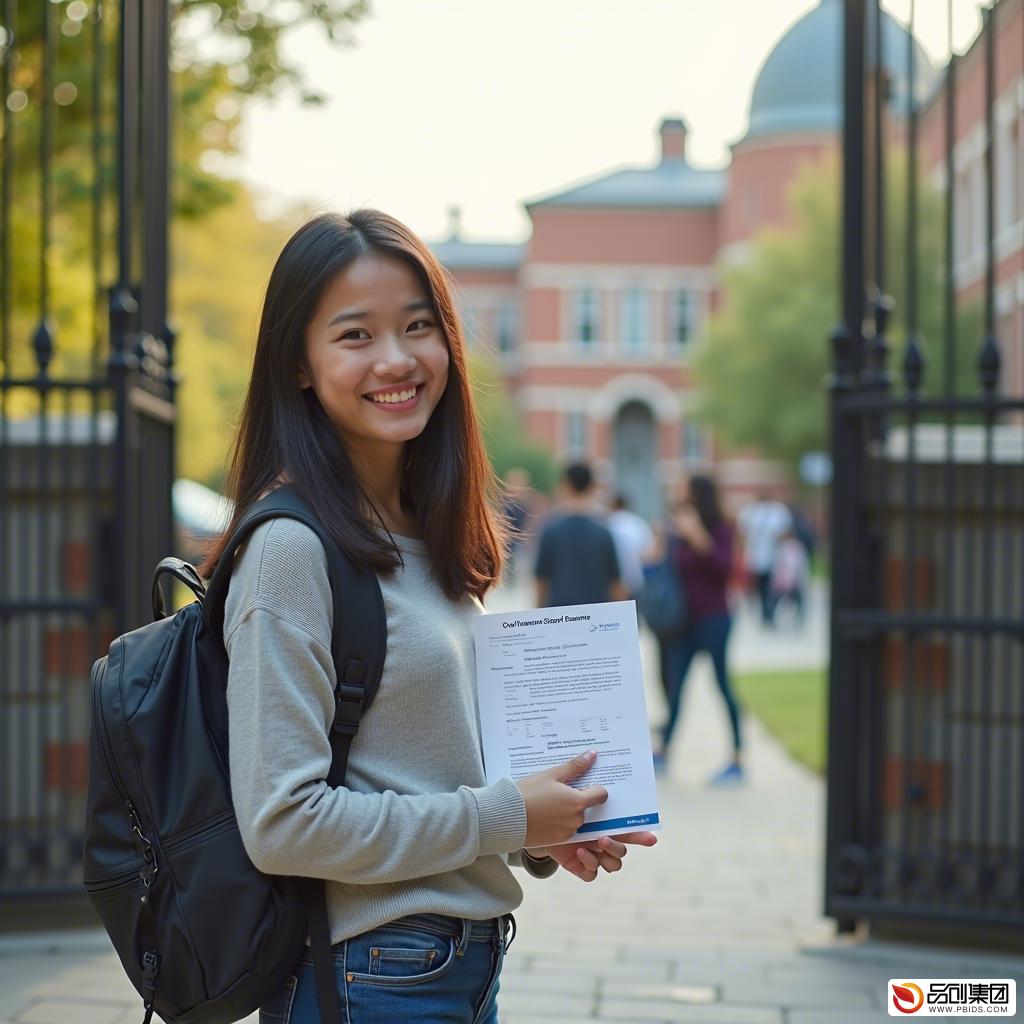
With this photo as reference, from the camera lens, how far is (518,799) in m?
2.06

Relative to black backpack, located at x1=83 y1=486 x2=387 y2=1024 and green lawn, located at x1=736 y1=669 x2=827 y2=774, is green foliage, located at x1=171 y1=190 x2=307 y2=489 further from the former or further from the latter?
black backpack, located at x1=83 y1=486 x2=387 y2=1024

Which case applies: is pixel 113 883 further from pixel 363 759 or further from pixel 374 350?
pixel 374 350

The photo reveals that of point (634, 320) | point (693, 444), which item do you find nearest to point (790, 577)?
point (634, 320)

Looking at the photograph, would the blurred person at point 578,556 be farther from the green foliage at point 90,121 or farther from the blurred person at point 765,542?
the blurred person at point 765,542

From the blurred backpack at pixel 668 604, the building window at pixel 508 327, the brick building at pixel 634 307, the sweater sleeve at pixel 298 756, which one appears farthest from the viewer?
the building window at pixel 508 327

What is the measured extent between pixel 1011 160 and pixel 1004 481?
631 inches

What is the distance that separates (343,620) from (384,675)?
0.10 m

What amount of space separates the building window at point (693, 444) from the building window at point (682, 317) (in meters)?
3.35

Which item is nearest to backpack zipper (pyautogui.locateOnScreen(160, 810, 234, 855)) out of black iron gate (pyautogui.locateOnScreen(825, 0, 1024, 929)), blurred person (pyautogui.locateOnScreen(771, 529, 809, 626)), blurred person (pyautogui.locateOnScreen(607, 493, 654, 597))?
black iron gate (pyautogui.locateOnScreen(825, 0, 1024, 929))

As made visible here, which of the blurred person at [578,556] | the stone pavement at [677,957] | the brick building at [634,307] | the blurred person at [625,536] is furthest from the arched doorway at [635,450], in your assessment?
the stone pavement at [677,957]

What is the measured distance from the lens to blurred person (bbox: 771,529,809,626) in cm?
2161

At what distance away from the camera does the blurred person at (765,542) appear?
853 inches

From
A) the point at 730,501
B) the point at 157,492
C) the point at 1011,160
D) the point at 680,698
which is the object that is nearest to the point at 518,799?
the point at 157,492

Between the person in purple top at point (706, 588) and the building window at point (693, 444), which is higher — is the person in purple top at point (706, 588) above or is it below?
below
